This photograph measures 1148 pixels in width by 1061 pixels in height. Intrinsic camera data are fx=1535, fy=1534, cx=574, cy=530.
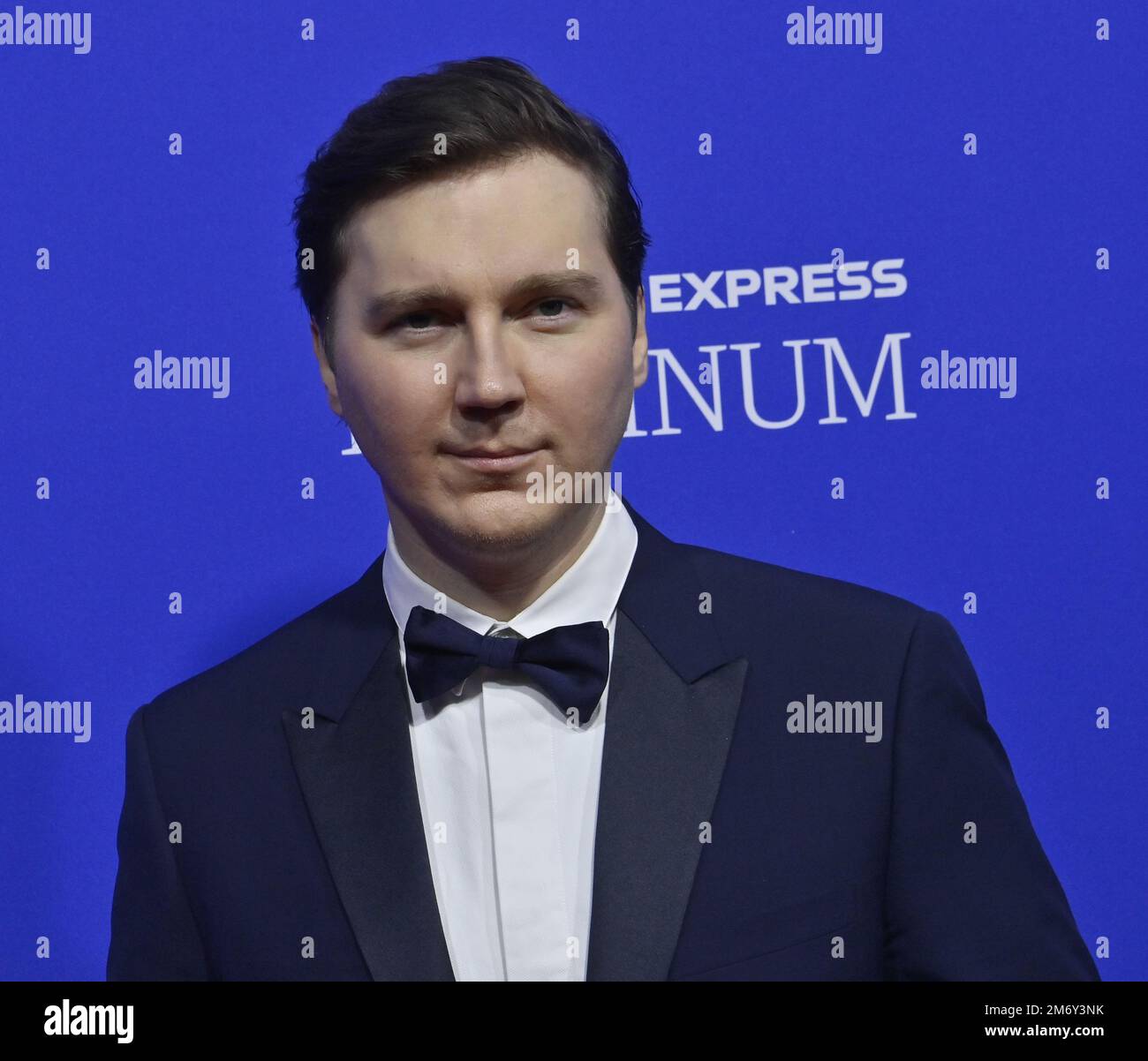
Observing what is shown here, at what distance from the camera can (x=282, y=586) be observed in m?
2.53

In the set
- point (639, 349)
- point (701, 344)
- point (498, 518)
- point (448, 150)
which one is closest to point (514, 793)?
point (498, 518)

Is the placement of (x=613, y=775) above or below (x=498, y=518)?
below

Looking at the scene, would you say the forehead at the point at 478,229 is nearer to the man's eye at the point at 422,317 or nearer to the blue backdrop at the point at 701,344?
the man's eye at the point at 422,317

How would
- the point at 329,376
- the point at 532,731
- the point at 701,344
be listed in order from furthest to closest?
the point at 701,344 < the point at 329,376 < the point at 532,731

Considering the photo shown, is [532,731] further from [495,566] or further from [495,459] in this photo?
[495,459]

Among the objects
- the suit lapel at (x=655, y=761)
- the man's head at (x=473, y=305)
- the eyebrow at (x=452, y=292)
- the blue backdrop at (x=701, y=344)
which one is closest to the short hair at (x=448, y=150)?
the man's head at (x=473, y=305)

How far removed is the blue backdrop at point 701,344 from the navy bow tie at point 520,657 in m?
0.73

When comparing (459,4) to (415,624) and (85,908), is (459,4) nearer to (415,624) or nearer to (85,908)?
(415,624)

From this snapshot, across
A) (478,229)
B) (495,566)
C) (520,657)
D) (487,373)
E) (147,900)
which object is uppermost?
(478,229)

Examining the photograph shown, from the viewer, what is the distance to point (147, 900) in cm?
180

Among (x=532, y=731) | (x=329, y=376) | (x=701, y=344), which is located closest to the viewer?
(x=532, y=731)

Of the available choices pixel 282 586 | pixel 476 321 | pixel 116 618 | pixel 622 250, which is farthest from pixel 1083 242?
pixel 116 618

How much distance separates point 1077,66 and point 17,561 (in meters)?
1.87

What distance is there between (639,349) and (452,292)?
0.31m
